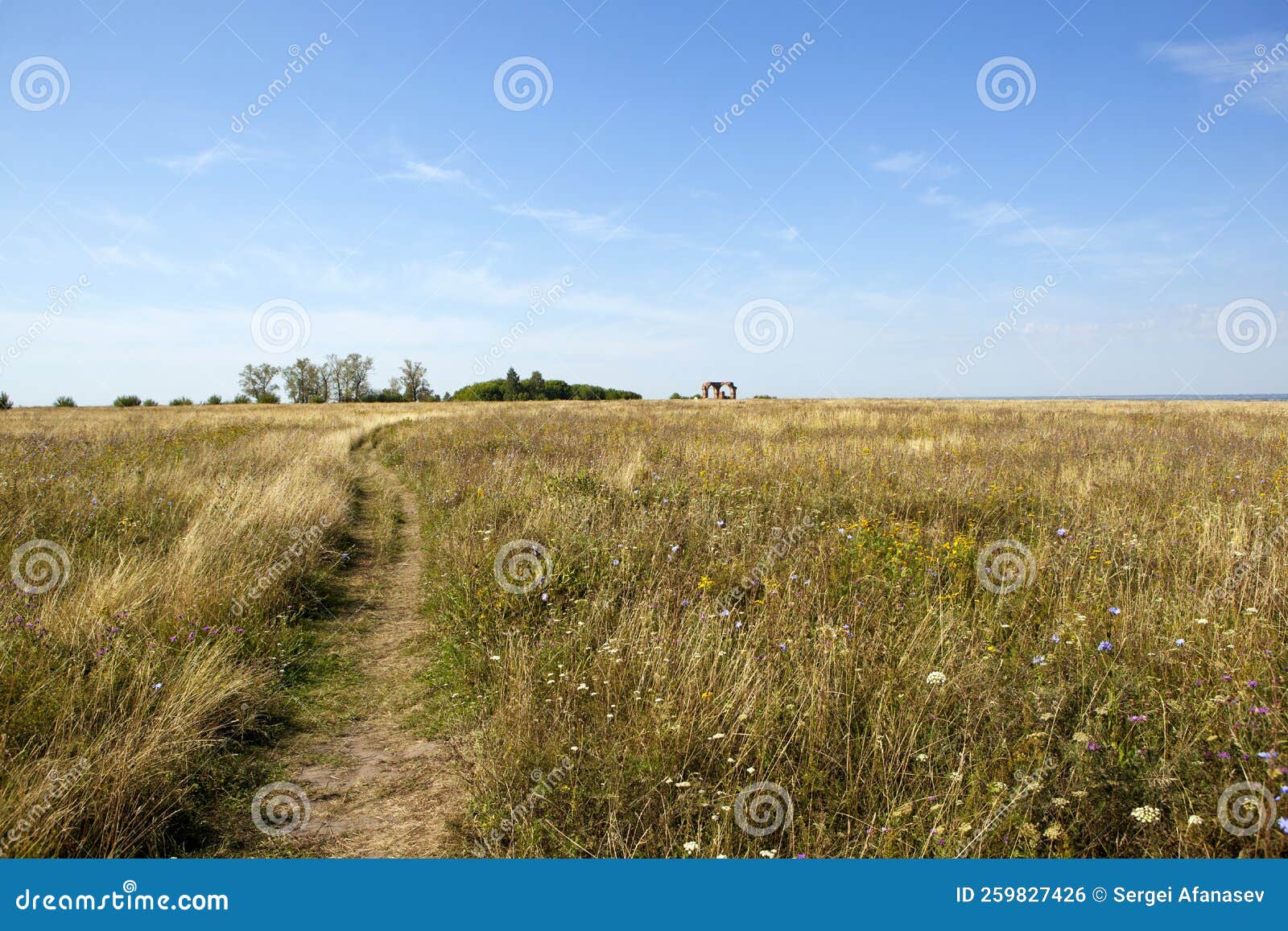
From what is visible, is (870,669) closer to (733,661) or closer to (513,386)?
(733,661)

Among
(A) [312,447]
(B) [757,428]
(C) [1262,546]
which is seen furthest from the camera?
(B) [757,428]

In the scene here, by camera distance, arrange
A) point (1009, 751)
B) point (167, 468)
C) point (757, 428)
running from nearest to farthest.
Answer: point (1009, 751) < point (167, 468) < point (757, 428)

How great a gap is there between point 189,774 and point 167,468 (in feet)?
28.4

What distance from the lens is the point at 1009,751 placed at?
9.80ft

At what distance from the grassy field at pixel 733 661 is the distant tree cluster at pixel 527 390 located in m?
82.0

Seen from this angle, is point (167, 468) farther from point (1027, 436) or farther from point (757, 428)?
point (1027, 436)

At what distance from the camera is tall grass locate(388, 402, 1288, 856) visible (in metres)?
2.67

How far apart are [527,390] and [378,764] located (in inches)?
3616

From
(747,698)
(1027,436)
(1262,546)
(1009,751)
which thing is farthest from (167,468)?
(1027,436)

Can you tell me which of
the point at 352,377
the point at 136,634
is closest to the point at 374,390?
the point at 352,377

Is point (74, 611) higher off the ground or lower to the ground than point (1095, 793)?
higher

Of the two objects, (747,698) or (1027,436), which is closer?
(747,698)

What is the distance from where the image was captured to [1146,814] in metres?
2.50

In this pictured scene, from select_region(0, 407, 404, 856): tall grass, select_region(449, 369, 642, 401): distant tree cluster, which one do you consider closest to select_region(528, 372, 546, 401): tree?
select_region(449, 369, 642, 401): distant tree cluster
